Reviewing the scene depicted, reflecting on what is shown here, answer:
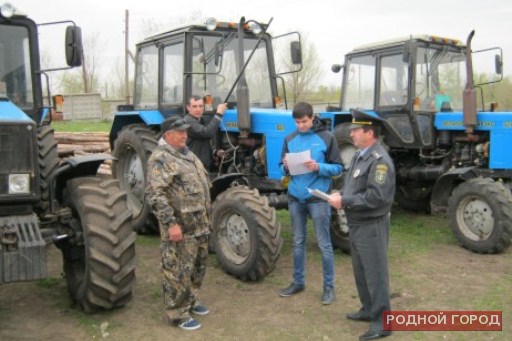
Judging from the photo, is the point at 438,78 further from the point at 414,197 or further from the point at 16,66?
the point at 16,66

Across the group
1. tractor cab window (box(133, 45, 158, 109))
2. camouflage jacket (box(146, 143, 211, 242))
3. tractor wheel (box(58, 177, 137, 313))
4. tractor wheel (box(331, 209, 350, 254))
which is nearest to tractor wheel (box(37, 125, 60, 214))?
tractor wheel (box(58, 177, 137, 313))

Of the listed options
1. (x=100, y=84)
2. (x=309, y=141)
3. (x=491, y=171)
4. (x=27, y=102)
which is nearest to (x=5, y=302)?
(x=27, y=102)

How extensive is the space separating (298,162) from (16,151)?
7.39 ft

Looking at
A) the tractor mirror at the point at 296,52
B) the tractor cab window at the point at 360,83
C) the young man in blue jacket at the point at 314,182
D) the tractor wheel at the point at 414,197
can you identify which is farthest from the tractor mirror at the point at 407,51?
the young man in blue jacket at the point at 314,182

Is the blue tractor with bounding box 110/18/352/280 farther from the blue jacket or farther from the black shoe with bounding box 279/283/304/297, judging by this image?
the blue jacket

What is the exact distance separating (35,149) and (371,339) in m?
2.92

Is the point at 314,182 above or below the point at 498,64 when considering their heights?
below

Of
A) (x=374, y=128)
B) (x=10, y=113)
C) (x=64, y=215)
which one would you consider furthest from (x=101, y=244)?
(x=374, y=128)

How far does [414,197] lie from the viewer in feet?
30.0

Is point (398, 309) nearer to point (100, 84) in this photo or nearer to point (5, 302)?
point (5, 302)

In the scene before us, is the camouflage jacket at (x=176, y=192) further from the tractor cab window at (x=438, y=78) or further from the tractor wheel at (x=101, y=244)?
the tractor cab window at (x=438, y=78)

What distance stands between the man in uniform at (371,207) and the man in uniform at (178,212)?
3.53 feet

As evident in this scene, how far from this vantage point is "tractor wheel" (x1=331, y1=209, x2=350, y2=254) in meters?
6.51

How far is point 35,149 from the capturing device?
4465 millimetres
